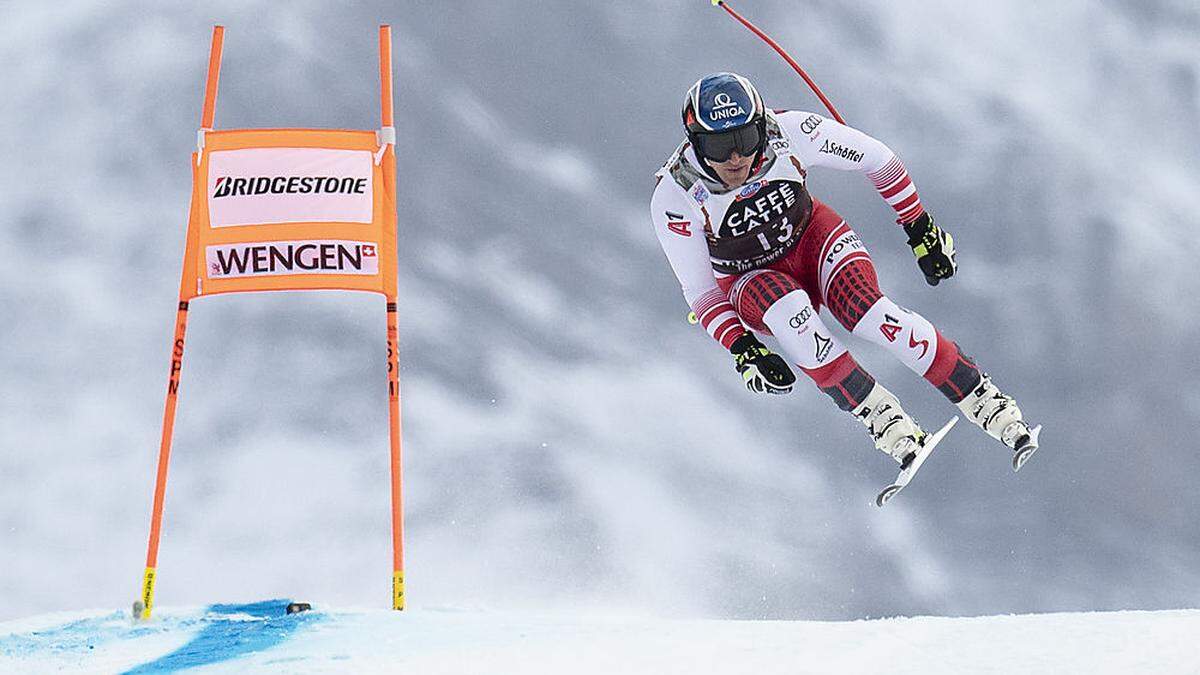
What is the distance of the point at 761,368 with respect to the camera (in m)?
6.46

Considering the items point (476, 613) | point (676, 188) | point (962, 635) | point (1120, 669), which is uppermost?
point (676, 188)

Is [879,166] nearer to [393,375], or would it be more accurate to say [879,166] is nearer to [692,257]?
[692,257]

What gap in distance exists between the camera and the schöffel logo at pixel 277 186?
23.4ft

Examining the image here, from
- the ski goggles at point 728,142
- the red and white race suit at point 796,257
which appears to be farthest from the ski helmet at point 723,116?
the red and white race suit at point 796,257

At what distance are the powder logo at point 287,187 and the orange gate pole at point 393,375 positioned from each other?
160mm

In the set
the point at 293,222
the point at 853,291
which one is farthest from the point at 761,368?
the point at 293,222

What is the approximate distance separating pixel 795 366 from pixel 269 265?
2.72 meters

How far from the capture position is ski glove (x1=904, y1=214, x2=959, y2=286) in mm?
6809

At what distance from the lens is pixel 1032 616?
16.7 feet

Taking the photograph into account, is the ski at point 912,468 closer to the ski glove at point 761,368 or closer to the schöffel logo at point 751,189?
the ski glove at point 761,368

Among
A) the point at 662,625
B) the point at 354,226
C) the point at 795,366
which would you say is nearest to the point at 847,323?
the point at 795,366

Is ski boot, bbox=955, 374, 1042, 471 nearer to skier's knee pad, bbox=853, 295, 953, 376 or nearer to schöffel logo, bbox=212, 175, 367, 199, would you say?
skier's knee pad, bbox=853, 295, 953, 376

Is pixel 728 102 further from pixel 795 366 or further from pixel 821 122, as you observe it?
pixel 795 366

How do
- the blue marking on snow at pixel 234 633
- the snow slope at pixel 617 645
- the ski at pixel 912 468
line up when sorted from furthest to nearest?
the ski at pixel 912 468 → the blue marking on snow at pixel 234 633 → the snow slope at pixel 617 645
